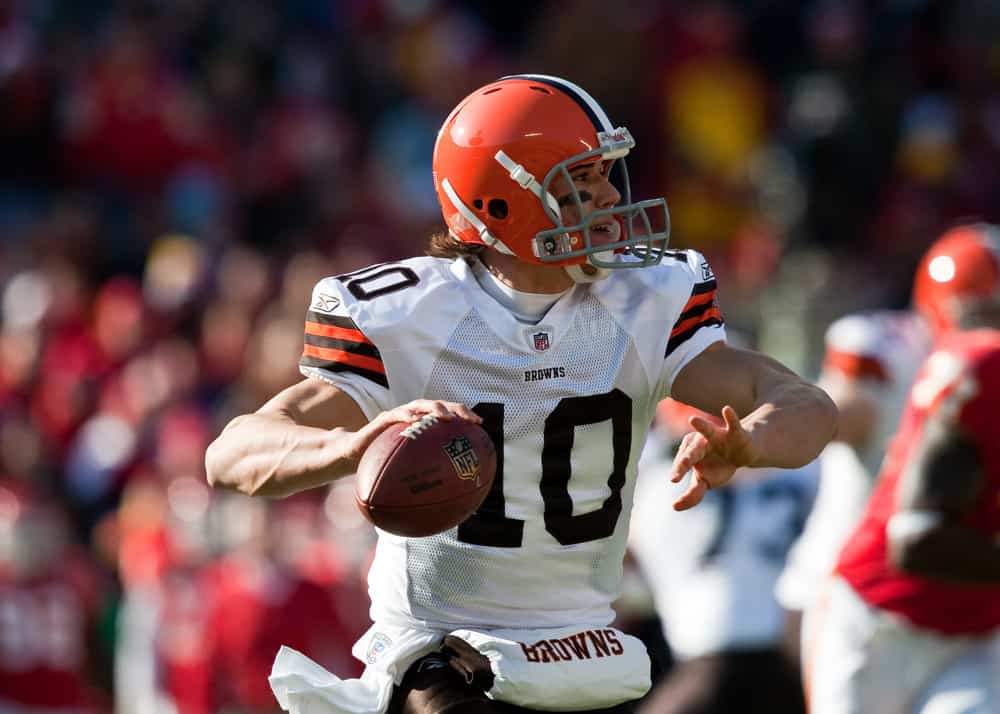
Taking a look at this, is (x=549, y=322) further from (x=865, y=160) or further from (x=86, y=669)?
(x=865, y=160)

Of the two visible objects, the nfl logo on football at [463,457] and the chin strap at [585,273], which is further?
the chin strap at [585,273]

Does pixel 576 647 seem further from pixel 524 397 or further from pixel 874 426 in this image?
pixel 874 426

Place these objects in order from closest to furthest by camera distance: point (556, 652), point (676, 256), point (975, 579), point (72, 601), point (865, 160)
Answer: point (556, 652), point (676, 256), point (975, 579), point (72, 601), point (865, 160)

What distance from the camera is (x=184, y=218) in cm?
1097

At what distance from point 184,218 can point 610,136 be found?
7.48 meters

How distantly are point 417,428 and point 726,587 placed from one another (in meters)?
3.19

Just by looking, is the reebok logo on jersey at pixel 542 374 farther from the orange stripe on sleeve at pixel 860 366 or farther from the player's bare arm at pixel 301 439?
the orange stripe on sleeve at pixel 860 366

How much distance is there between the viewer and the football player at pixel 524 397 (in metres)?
3.64

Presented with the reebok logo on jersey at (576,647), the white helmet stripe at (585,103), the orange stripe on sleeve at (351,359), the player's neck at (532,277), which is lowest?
the reebok logo on jersey at (576,647)

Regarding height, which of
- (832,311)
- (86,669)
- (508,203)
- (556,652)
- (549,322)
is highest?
(508,203)

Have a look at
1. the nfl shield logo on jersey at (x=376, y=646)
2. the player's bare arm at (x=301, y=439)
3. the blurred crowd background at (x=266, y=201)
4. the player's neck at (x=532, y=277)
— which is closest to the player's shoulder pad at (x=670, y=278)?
the player's neck at (x=532, y=277)

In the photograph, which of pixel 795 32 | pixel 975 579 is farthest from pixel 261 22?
pixel 975 579

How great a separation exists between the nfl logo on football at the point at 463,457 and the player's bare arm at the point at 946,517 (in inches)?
74.0

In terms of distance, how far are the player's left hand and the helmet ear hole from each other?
724 millimetres
